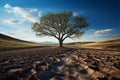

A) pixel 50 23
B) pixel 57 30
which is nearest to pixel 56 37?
pixel 57 30

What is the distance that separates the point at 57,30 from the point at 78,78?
105 feet

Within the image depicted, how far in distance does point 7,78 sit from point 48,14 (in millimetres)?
32766

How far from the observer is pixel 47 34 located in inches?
1454

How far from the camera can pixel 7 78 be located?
192 inches

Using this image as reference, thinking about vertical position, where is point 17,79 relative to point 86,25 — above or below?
below

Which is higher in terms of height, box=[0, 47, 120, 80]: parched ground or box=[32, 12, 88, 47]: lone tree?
box=[32, 12, 88, 47]: lone tree

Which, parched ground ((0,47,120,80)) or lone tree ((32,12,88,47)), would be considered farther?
lone tree ((32,12,88,47))

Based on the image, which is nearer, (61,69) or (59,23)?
(61,69)

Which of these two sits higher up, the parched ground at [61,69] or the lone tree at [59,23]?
the lone tree at [59,23]

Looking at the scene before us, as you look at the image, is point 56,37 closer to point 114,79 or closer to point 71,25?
point 71,25

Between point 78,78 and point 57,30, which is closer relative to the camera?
point 78,78

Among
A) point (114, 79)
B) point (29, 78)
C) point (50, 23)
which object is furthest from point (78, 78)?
point (50, 23)

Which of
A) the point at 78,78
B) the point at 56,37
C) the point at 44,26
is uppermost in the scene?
the point at 44,26

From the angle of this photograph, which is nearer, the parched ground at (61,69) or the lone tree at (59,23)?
the parched ground at (61,69)
